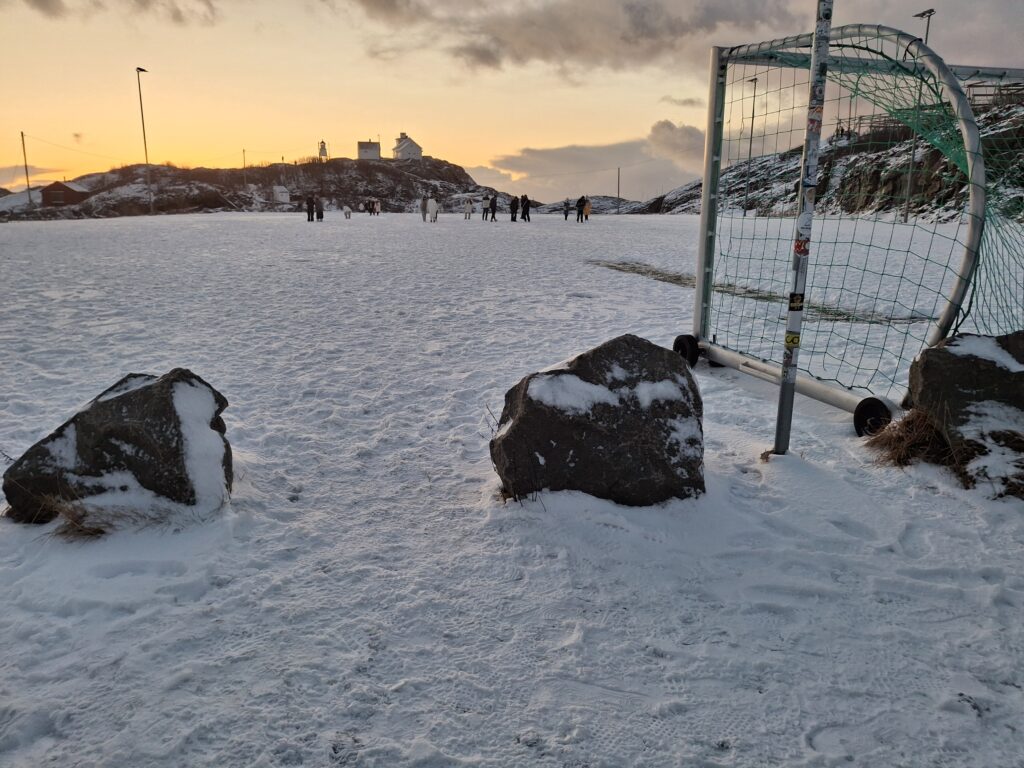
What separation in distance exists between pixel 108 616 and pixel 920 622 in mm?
3486

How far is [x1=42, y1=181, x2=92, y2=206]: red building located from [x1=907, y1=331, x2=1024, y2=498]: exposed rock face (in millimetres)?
100719

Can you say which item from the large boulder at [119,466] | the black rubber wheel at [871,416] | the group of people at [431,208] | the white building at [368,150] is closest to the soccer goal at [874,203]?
the black rubber wheel at [871,416]

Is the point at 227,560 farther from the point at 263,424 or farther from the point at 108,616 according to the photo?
the point at 263,424

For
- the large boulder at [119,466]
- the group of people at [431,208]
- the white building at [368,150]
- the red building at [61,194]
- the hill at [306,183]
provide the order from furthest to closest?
the white building at [368,150]
the hill at [306,183]
the red building at [61,194]
the group of people at [431,208]
the large boulder at [119,466]

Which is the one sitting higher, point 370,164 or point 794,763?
point 370,164

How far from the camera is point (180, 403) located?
371 centimetres

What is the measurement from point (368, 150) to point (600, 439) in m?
130

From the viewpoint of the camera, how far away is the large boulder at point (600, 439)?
12.2ft

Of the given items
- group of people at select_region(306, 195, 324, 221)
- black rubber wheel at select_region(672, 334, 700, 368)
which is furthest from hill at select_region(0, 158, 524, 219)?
black rubber wheel at select_region(672, 334, 700, 368)

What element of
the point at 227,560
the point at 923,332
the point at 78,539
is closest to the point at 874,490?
the point at 227,560

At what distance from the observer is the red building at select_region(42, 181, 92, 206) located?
84250mm

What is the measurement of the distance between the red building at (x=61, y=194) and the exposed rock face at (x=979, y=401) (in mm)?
100719

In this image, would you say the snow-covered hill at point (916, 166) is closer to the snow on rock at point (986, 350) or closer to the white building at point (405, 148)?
the snow on rock at point (986, 350)

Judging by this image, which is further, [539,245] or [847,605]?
[539,245]
